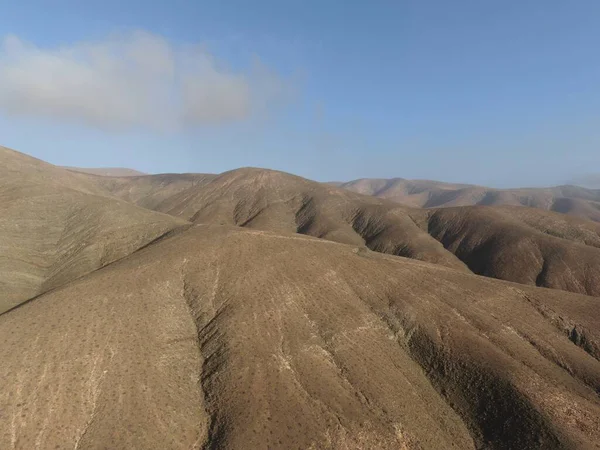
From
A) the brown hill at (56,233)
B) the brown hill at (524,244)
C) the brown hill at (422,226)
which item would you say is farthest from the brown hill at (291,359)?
the brown hill at (422,226)

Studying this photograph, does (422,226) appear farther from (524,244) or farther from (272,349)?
(272,349)

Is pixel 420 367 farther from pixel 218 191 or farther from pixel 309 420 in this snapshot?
pixel 218 191

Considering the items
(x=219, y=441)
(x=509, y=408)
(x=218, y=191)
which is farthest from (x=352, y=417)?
(x=218, y=191)

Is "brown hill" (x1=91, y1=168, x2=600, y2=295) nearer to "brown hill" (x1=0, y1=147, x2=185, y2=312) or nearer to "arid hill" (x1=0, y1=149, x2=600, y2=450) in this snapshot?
"arid hill" (x1=0, y1=149, x2=600, y2=450)

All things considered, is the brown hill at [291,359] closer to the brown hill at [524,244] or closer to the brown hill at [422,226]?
the brown hill at [524,244]

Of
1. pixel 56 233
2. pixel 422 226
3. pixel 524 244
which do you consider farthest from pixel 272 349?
pixel 422 226

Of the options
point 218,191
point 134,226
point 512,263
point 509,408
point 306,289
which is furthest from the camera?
point 218,191
